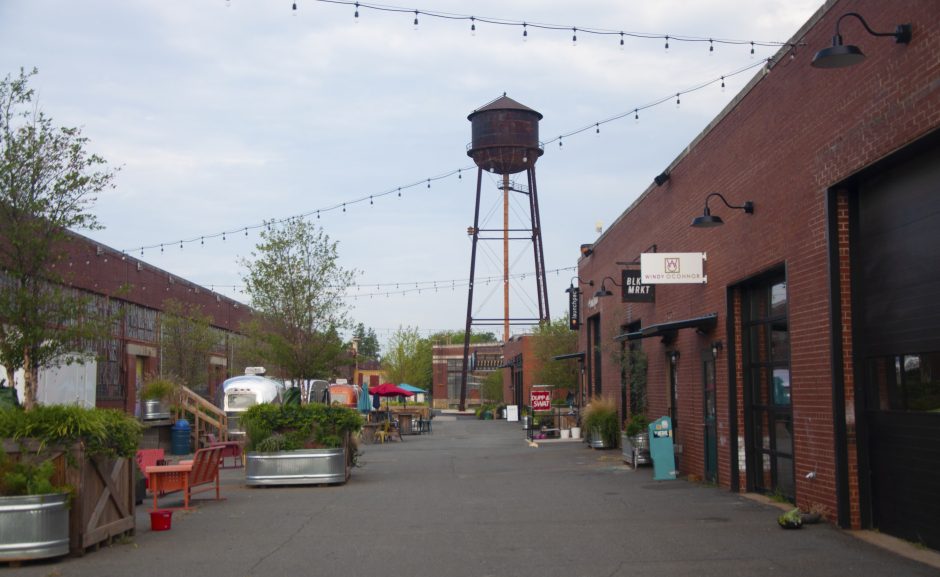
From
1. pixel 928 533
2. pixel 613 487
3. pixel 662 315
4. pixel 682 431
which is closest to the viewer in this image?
pixel 928 533

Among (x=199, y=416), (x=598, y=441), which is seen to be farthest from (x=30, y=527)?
(x=199, y=416)

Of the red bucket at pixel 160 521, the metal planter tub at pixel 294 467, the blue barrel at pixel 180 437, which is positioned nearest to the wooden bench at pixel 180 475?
the red bucket at pixel 160 521

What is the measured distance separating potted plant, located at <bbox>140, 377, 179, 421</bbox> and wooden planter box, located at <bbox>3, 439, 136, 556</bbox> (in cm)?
1608

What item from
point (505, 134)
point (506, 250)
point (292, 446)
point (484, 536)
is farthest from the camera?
point (506, 250)

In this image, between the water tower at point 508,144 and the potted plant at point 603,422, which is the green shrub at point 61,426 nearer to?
the potted plant at point 603,422

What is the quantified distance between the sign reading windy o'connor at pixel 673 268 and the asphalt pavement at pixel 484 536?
3.57m

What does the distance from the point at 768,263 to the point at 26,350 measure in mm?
10316

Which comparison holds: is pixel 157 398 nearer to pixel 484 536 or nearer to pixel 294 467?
pixel 294 467

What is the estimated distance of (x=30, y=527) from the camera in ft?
32.4

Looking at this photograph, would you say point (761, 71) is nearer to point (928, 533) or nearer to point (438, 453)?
point (928, 533)

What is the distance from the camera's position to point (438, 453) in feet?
93.1

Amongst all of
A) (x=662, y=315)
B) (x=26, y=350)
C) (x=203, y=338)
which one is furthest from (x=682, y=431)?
(x=203, y=338)

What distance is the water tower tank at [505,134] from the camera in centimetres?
4800

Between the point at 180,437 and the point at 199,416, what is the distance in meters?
1.45
